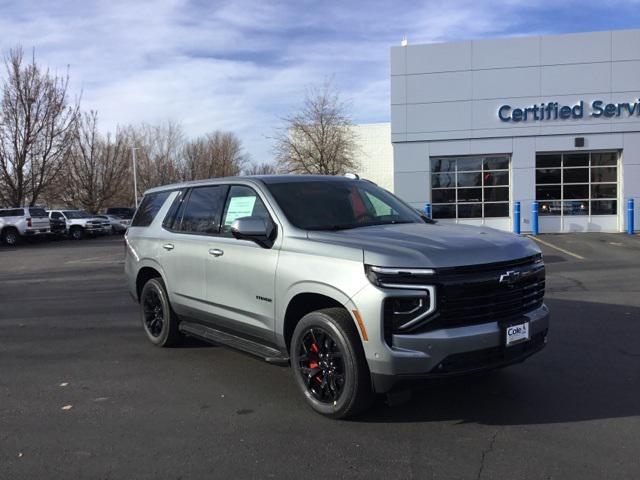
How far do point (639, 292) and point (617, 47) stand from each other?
53.2ft

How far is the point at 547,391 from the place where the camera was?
4.90 metres

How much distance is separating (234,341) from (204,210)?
4.68 ft

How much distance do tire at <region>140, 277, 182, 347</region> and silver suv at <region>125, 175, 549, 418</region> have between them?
10.0 inches

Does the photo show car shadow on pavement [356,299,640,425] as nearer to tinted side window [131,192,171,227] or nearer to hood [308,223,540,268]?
hood [308,223,540,268]

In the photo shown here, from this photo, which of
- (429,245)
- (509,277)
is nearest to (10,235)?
(429,245)

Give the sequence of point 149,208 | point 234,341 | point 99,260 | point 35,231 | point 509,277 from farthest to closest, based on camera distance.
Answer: point 35,231, point 99,260, point 149,208, point 234,341, point 509,277

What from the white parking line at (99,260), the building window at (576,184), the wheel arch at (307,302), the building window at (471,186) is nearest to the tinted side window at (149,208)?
the wheel arch at (307,302)

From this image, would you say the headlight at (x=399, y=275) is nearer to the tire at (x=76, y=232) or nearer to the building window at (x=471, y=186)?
the building window at (x=471, y=186)

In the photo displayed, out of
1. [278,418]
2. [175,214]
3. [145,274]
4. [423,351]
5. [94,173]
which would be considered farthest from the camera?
[94,173]

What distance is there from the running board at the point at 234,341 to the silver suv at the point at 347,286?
0.04 ft

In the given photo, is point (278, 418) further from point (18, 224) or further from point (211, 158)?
point (211, 158)

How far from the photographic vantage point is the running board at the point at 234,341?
4.79 m

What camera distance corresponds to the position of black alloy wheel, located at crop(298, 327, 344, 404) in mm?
4297

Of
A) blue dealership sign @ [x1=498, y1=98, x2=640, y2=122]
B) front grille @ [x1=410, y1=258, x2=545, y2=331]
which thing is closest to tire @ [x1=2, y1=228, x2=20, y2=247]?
blue dealership sign @ [x1=498, y1=98, x2=640, y2=122]
